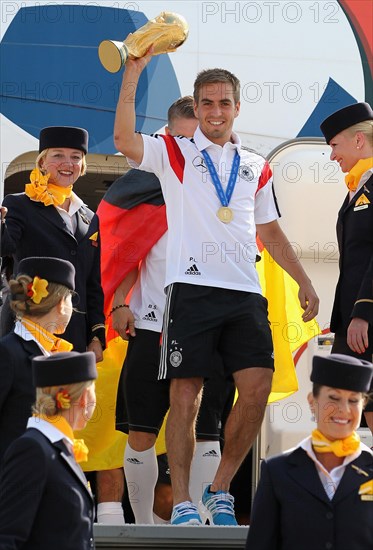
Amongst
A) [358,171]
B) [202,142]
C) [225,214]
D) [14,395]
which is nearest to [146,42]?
[202,142]

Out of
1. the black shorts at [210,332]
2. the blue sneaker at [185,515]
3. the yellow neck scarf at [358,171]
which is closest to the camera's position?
the blue sneaker at [185,515]

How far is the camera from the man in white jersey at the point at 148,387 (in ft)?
17.3

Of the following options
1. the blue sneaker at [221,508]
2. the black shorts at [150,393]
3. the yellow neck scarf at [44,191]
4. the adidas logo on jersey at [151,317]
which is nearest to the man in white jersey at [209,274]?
the blue sneaker at [221,508]

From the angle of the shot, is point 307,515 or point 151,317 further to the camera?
point 151,317

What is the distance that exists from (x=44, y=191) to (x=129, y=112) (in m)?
0.62

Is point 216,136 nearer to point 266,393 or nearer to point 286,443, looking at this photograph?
point 266,393

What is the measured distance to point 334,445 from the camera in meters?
3.55

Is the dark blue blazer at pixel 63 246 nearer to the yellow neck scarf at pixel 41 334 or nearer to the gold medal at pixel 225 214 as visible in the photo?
the gold medal at pixel 225 214

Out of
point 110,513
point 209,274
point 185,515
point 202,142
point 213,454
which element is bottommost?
point 110,513

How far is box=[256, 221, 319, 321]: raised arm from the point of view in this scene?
5.31 meters

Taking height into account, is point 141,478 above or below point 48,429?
below

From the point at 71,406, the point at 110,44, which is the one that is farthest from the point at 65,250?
the point at 71,406

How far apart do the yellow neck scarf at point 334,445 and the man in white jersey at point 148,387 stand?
1.46m

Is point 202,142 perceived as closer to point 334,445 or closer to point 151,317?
point 151,317
